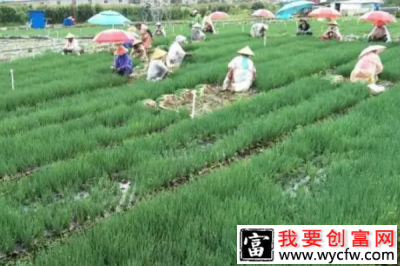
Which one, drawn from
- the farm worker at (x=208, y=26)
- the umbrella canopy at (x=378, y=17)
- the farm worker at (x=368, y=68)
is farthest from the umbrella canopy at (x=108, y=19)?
the farm worker at (x=368, y=68)

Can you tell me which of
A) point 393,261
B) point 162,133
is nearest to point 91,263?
point 393,261

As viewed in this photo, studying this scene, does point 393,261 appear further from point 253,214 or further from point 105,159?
point 105,159

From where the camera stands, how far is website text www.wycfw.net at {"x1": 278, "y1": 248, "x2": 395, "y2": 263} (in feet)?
8.59

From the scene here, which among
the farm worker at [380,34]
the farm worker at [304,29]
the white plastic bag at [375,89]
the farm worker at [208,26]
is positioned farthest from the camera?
the farm worker at [208,26]

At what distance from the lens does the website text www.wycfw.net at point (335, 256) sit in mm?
2619

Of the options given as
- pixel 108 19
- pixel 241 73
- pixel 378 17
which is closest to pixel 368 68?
pixel 241 73

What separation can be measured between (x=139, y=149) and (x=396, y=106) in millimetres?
3660

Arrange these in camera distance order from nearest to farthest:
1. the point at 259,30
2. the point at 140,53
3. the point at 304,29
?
the point at 140,53
the point at 304,29
the point at 259,30

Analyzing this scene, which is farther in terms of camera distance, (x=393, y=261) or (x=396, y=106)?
(x=396, y=106)

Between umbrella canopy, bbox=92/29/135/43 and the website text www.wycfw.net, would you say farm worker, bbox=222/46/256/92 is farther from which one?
the website text www.wycfw.net

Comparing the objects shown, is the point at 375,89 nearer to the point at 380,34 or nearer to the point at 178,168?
the point at 178,168

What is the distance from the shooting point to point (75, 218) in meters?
3.56

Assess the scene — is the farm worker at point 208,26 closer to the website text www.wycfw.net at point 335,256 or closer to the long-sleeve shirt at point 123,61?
the long-sleeve shirt at point 123,61

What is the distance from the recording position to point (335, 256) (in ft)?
8.71
